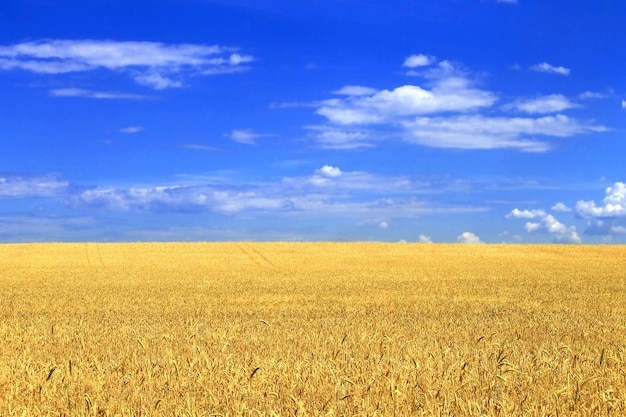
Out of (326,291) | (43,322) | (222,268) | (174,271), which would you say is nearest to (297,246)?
(222,268)

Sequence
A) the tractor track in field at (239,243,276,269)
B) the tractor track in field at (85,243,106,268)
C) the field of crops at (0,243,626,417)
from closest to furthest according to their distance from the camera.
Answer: the field of crops at (0,243,626,417) < the tractor track in field at (85,243,106,268) < the tractor track in field at (239,243,276,269)

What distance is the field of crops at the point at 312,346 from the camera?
6256 mm

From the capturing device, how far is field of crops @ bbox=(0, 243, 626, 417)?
626cm

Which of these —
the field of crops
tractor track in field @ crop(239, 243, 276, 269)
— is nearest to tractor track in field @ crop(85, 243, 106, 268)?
the field of crops

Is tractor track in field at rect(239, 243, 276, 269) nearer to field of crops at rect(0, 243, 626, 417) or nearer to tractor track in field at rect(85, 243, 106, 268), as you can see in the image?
tractor track in field at rect(85, 243, 106, 268)

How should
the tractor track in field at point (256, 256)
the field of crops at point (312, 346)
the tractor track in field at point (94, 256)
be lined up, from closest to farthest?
the field of crops at point (312, 346), the tractor track in field at point (94, 256), the tractor track in field at point (256, 256)

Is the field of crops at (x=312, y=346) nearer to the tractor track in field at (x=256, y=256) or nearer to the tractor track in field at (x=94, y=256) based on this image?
the tractor track in field at (x=94, y=256)

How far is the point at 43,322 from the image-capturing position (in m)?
13.2

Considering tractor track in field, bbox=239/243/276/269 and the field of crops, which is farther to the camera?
tractor track in field, bbox=239/243/276/269

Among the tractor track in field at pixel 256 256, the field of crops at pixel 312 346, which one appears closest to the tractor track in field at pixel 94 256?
the field of crops at pixel 312 346

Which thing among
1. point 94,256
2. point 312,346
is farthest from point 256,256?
point 312,346

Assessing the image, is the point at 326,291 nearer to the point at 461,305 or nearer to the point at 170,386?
the point at 461,305

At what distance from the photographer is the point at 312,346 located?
9.47 m

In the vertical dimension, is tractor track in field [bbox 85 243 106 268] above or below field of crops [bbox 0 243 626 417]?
above
